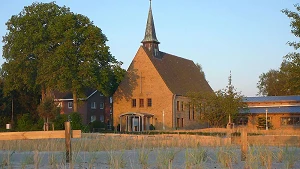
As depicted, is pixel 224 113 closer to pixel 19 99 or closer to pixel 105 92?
pixel 105 92

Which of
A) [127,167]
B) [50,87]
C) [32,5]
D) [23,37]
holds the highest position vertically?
[32,5]

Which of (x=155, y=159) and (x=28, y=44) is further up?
(x=28, y=44)

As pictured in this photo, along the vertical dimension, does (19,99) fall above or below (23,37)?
below

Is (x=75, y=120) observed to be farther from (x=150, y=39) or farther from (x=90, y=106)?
(x=90, y=106)

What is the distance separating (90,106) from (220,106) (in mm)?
23511

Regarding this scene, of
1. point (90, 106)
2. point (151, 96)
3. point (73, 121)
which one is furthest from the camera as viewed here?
point (90, 106)

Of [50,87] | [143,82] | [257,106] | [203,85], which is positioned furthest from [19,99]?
[257,106]

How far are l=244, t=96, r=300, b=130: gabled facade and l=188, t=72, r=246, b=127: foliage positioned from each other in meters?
6.41

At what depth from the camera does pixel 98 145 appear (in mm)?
18438

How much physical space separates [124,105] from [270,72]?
46561 millimetres

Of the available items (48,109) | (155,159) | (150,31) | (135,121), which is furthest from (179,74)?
(155,159)

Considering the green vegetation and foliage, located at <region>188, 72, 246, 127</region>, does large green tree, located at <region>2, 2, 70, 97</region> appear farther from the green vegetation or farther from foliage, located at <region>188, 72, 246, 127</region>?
foliage, located at <region>188, 72, 246, 127</region>

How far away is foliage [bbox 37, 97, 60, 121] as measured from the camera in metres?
45.3

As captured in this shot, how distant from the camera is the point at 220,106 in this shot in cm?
5038
